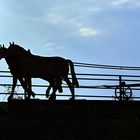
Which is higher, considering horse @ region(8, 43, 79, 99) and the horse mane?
the horse mane

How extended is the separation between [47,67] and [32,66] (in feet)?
1.89

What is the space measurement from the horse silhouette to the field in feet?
4.37

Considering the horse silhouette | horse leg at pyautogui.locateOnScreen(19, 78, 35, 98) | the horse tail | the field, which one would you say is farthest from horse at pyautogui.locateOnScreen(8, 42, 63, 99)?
the field

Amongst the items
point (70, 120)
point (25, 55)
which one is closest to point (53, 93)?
point (25, 55)

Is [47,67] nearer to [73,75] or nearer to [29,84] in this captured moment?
[29,84]

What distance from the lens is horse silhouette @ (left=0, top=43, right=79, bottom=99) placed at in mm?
22656

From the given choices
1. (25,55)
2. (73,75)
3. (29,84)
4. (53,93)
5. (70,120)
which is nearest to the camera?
(70,120)

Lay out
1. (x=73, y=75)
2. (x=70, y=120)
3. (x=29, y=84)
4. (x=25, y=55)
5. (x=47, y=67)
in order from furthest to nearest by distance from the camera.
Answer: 1. (x=73, y=75)
2. (x=47, y=67)
3. (x=25, y=55)
4. (x=29, y=84)
5. (x=70, y=120)

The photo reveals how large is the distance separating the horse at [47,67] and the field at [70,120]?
5.06 feet

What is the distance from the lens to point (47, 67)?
23.0 metres

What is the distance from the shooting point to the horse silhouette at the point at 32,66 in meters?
22.7

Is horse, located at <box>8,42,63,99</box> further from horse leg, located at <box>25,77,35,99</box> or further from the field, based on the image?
the field

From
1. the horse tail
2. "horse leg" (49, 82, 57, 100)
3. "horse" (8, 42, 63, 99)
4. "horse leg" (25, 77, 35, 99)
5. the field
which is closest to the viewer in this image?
the field

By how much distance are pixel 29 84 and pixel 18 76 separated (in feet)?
1.85
